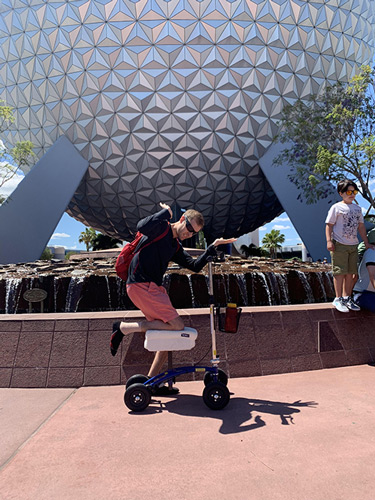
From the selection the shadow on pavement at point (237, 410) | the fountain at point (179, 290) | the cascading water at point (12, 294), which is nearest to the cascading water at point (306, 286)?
the fountain at point (179, 290)

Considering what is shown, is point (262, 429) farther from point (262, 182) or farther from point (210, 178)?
point (262, 182)

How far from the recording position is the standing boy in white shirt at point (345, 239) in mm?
4957

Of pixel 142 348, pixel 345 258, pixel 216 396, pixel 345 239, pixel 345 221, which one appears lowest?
pixel 216 396

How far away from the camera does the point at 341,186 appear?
502 centimetres

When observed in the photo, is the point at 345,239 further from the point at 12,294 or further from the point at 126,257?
the point at 12,294

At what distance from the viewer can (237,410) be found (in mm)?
3201

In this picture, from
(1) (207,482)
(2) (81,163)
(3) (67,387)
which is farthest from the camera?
(2) (81,163)

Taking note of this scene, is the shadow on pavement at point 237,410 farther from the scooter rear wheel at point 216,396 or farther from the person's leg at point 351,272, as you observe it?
the person's leg at point 351,272

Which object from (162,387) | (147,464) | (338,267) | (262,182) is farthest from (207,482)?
(262,182)

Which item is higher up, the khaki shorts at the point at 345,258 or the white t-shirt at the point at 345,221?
the white t-shirt at the point at 345,221

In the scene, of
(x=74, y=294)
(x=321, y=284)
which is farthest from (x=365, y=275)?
(x=74, y=294)

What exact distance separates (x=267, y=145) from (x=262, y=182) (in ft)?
9.51

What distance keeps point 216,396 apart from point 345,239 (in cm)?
302

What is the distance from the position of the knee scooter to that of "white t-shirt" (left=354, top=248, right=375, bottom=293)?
2.77 meters
